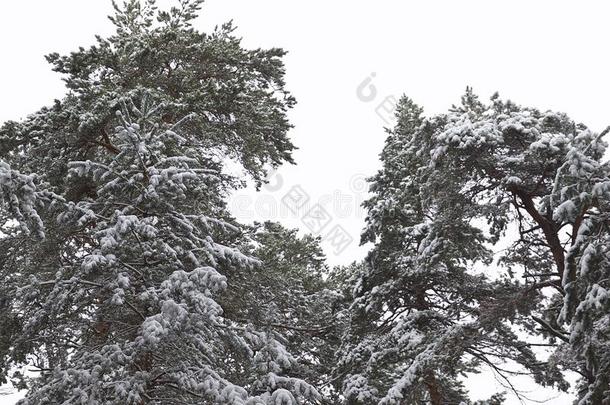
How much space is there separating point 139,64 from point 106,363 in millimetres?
7141

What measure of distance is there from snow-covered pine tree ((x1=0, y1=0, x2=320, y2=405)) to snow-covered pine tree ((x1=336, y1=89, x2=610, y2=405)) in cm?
339

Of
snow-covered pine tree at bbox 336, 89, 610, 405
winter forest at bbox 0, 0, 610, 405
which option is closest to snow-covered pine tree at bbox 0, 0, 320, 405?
winter forest at bbox 0, 0, 610, 405

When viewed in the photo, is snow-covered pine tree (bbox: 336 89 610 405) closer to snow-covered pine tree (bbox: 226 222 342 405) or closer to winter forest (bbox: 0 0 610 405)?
winter forest (bbox: 0 0 610 405)

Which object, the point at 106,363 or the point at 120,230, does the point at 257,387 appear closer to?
the point at 106,363

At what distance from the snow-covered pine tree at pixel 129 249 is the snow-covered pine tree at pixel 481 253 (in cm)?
339

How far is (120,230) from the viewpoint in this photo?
6.48 metres

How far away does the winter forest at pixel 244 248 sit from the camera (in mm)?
6562

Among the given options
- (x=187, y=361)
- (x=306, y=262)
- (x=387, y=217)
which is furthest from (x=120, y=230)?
(x=306, y=262)

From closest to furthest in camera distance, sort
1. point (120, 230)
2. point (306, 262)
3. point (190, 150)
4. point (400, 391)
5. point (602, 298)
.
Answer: point (602, 298) → point (120, 230) → point (400, 391) → point (190, 150) → point (306, 262)

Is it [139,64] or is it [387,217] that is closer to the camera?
[139,64]

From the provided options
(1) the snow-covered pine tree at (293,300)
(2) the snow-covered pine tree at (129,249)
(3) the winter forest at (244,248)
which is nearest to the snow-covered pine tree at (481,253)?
(3) the winter forest at (244,248)

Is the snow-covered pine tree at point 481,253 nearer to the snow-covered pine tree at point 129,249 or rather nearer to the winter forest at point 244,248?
the winter forest at point 244,248

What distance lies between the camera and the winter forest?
6.56 metres

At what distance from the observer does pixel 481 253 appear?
12445 mm
